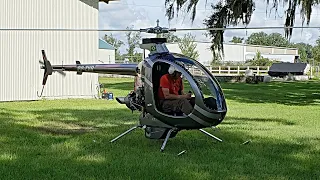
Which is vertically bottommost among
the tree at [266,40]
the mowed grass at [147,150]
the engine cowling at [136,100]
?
the mowed grass at [147,150]

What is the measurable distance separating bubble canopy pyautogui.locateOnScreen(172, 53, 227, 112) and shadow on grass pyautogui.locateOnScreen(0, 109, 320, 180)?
73cm

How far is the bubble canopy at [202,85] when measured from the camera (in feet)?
24.5

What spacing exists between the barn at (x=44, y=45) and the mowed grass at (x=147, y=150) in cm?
510

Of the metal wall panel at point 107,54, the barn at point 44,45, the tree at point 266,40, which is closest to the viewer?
the barn at point 44,45

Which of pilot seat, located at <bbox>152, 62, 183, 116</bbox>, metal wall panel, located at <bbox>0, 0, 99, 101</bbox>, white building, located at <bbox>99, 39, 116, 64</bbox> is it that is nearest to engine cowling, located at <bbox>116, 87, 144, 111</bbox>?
pilot seat, located at <bbox>152, 62, 183, 116</bbox>

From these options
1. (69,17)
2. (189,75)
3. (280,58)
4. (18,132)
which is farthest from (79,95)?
(280,58)

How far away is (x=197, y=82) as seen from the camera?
298 inches

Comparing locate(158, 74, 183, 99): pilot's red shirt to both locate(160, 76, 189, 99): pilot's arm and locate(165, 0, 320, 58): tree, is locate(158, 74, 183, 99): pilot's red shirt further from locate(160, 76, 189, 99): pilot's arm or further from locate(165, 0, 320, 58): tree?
locate(165, 0, 320, 58): tree

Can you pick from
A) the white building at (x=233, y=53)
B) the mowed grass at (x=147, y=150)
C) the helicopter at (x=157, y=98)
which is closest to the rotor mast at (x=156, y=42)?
the helicopter at (x=157, y=98)

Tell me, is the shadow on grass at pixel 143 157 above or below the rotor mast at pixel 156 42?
below

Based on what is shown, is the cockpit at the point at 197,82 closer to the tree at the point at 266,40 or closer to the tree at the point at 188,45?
the tree at the point at 188,45

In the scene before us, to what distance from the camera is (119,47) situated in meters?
77.8

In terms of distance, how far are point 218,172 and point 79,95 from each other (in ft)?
43.7

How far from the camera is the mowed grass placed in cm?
629
